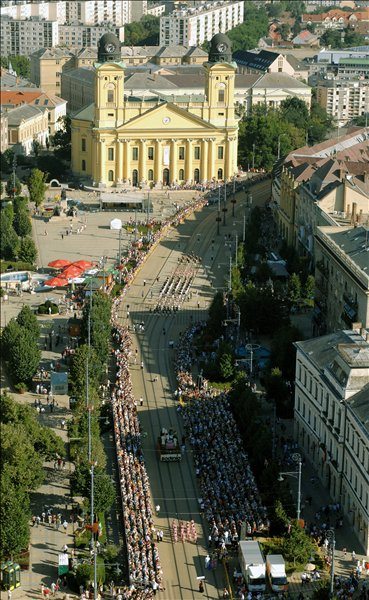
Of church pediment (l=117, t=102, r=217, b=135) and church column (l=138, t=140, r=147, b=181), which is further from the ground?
church pediment (l=117, t=102, r=217, b=135)

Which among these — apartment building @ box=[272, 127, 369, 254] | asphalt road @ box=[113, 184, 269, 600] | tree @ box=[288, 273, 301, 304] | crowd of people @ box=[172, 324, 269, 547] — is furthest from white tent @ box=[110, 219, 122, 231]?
crowd of people @ box=[172, 324, 269, 547]

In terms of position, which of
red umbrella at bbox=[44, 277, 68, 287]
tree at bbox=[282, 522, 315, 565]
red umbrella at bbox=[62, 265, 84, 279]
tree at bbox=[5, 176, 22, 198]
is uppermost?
tree at bbox=[282, 522, 315, 565]

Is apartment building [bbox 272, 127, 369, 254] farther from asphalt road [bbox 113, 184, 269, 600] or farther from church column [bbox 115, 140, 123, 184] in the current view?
church column [bbox 115, 140, 123, 184]

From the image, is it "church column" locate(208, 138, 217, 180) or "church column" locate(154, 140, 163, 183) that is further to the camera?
"church column" locate(208, 138, 217, 180)

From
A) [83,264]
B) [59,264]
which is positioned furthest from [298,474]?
[59,264]

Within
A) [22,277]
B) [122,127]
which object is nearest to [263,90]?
[122,127]

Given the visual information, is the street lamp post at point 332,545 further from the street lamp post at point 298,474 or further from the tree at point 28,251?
the tree at point 28,251

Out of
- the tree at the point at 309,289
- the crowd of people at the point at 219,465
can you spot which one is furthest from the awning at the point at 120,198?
the crowd of people at the point at 219,465
